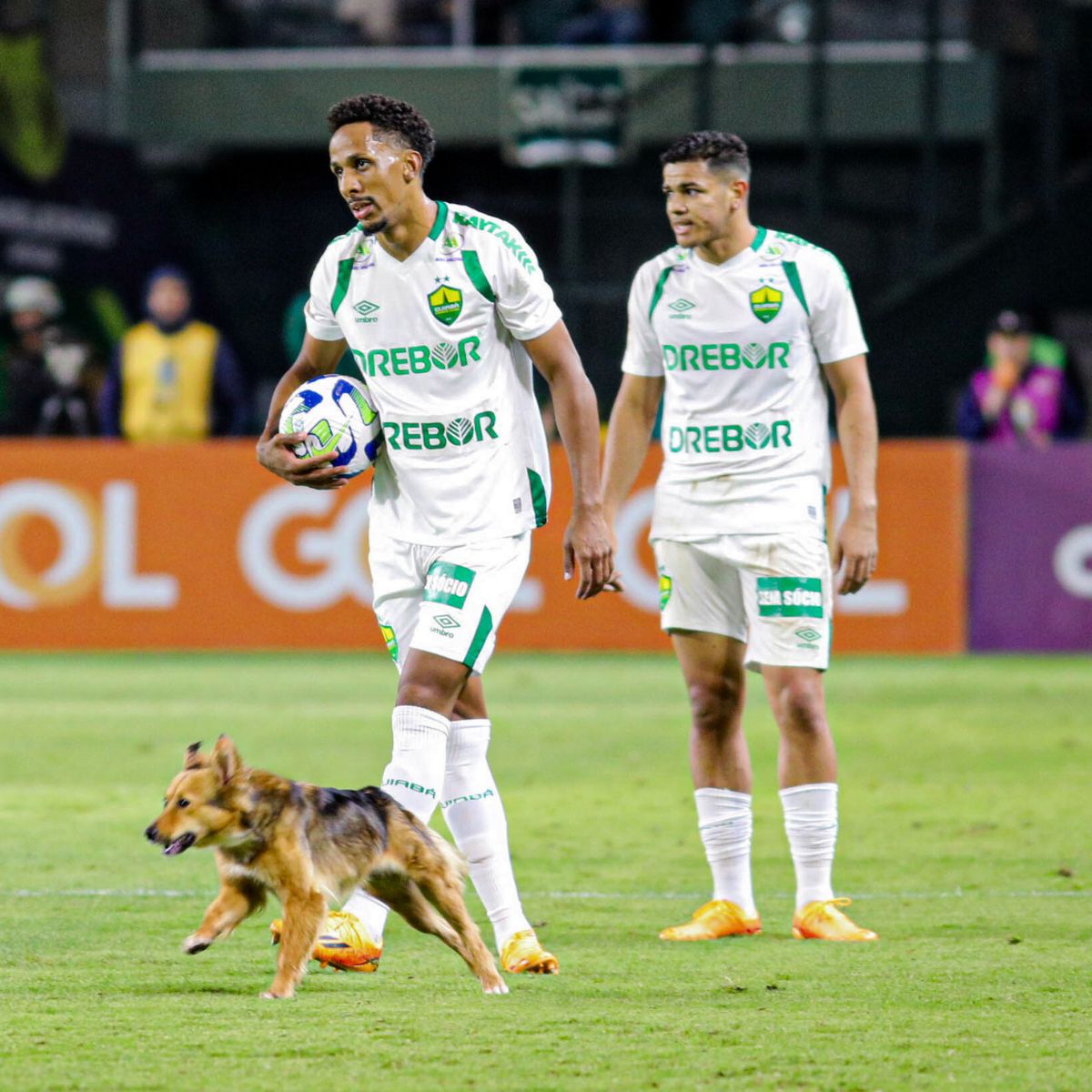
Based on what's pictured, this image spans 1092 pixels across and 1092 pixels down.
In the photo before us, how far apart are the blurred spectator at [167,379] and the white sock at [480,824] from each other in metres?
11.1

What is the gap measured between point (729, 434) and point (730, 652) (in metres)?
0.64

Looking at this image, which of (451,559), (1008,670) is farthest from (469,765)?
(1008,670)

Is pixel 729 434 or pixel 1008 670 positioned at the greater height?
pixel 729 434

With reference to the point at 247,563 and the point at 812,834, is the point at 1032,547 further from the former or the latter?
the point at 812,834

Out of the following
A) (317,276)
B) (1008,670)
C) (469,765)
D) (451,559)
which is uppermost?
(317,276)

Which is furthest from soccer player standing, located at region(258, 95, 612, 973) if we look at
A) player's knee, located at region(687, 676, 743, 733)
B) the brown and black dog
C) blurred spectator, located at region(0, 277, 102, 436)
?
blurred spectator, located at region(0, 277, 102, 436)

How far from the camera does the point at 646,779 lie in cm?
984

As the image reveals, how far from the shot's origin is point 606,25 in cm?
2236

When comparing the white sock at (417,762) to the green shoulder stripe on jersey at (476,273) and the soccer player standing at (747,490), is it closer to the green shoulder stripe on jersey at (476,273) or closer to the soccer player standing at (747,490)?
the green shoulder stripe on jersey at (476,273)

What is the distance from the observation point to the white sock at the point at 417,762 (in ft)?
17.9

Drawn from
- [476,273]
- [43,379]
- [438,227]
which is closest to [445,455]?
[476,273]

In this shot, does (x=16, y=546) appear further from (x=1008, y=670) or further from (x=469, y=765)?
(x=469, y=765)

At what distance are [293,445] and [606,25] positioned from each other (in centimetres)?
1748

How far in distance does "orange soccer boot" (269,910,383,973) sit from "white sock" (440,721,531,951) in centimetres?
31
